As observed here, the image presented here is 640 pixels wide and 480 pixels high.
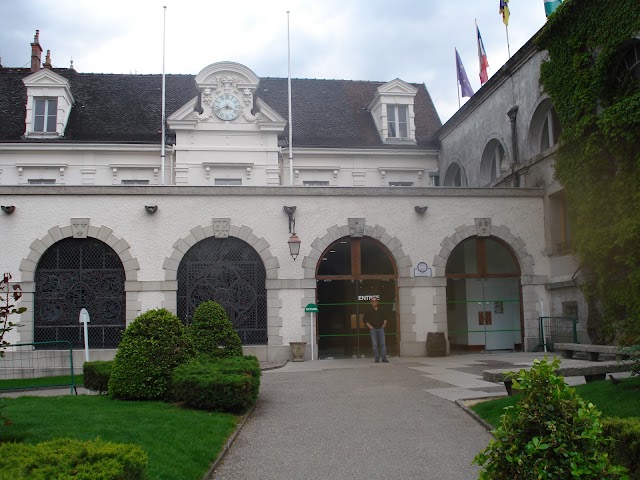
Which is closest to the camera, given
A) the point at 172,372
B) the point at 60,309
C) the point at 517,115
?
A: the point at 172,372

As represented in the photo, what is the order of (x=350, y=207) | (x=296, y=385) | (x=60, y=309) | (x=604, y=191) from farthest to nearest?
(x=350, y=207), (x=60, y=309), (x=604, y=191), (x=296, y=385)

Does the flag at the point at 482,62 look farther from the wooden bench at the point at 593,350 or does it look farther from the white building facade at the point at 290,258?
the wooden bench at the point at 593,350

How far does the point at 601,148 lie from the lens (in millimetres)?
17203

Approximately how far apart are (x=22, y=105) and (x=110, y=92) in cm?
374

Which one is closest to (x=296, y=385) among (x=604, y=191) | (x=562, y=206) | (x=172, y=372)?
(x=172, y=372)

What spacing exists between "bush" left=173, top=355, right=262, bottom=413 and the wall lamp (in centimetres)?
858

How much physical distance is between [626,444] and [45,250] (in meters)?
17.0

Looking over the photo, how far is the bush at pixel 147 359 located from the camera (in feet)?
35.6

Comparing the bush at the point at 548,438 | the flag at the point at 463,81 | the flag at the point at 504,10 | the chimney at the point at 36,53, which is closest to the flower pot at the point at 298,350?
the bush at the point at 548,438

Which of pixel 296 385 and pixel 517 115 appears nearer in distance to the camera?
pixel 296 385

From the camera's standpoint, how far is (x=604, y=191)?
17.4 metres

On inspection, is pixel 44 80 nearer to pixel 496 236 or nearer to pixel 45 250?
pixel 45 250

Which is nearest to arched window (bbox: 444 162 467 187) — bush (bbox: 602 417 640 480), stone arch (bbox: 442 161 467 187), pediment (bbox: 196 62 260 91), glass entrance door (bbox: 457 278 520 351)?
stone arch (bbox: 442 161 467 187)

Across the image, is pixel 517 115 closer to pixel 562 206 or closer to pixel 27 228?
pixel 562 206
